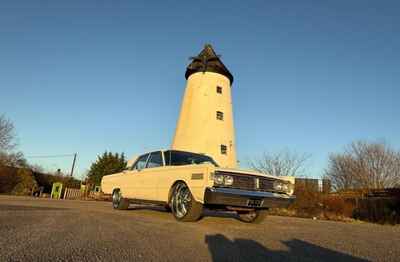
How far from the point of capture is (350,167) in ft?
111

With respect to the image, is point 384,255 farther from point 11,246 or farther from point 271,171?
point 271,171

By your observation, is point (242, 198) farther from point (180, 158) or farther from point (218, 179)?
point (180, 158)

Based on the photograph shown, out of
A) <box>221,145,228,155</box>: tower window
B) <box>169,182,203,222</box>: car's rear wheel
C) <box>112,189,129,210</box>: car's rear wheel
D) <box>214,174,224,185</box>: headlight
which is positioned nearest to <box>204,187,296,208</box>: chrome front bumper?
<box>214,174,224,185</box>: headlight

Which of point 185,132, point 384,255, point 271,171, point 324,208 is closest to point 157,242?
point 384,255

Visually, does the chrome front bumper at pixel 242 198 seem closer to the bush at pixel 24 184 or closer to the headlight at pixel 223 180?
the headlight at pixel 223 180

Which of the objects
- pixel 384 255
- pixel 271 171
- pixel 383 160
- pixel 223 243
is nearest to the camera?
pixel 384 255

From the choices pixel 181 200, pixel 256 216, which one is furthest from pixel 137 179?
pixel 256 216

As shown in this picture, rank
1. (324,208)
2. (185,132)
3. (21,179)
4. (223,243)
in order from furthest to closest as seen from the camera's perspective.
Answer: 1. (21,179)
2. (185,132)
3. (324,208)
4. (223,243)

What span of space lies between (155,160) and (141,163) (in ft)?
2.79

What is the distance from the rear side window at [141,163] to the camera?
8125mm

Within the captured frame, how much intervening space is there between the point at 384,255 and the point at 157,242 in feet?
7.94

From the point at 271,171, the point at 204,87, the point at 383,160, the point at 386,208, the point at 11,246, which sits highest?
the point at 204,87

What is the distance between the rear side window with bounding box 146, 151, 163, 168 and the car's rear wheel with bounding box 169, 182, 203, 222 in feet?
4.17

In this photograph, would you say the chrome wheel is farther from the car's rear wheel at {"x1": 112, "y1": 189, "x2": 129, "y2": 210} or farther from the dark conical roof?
the dark conical roof
